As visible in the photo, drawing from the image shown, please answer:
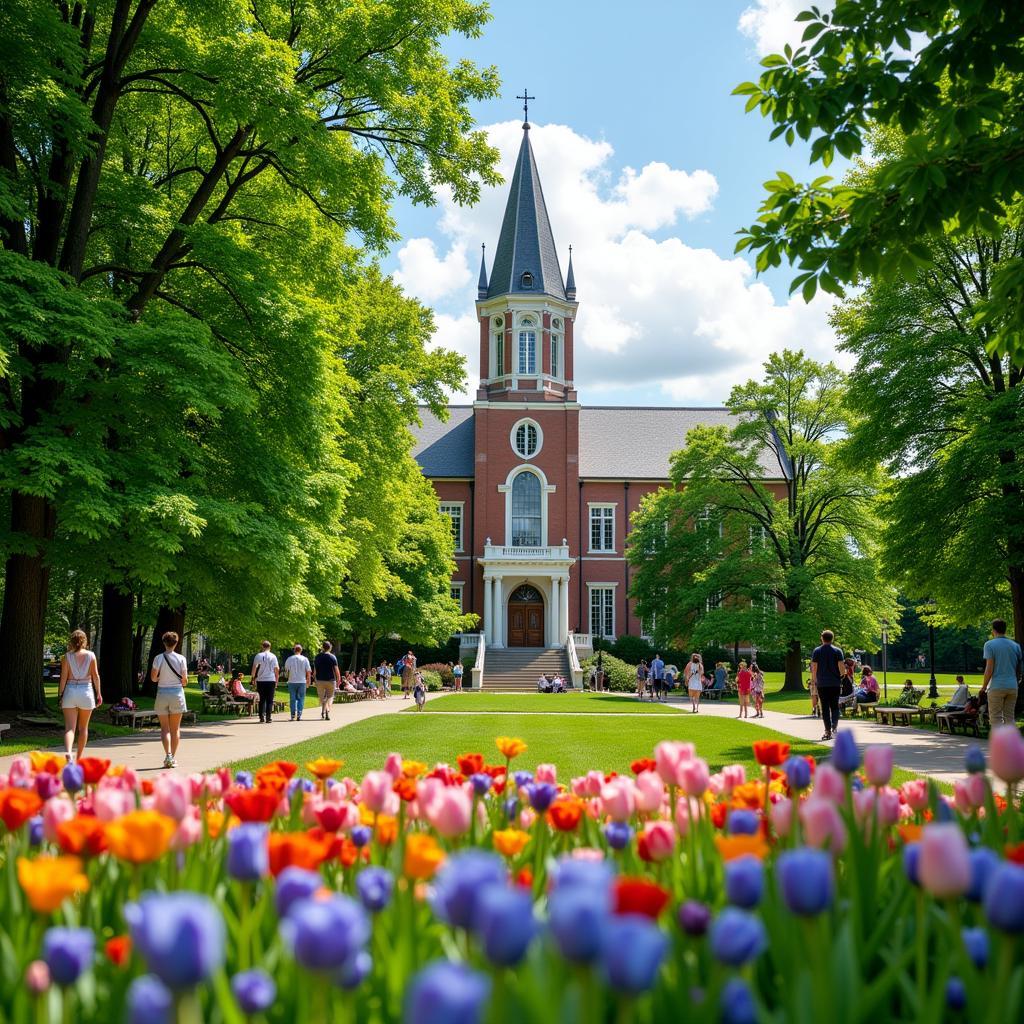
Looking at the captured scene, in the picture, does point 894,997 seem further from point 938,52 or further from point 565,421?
point 565,421

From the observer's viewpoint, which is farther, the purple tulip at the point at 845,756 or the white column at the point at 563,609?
the white column at the point at 563,609

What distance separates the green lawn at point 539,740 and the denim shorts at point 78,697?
1.95 metres

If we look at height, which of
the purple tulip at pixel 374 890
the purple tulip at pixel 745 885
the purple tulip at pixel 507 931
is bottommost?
the purple tulip at pixel 374 890

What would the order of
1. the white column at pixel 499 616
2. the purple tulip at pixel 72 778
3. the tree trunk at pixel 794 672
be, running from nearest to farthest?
the purple tulip at pixel 72 778 < the tree trunk at pixel 794 672 < the white column at pixel 499 616

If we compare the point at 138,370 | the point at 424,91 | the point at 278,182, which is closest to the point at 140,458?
the point at 138,370

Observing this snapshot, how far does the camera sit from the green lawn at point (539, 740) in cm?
1245

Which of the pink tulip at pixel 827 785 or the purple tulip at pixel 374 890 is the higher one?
the pink tulip at pixel 827 785

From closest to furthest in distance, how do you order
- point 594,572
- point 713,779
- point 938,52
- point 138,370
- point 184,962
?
point 184,962 < point 713,779 < point 938,52 < point 138,370 < point 594,572

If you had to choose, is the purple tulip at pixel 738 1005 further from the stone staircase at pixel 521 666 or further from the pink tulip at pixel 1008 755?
→ the stone staircase at pixel 521 666

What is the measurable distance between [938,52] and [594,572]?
157 feet

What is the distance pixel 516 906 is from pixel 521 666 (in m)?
46.2

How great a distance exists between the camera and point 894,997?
223 centimetres

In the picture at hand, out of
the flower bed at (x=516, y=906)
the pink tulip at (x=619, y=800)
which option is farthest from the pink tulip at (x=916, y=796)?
the pink tulip at (x=619, y=800)

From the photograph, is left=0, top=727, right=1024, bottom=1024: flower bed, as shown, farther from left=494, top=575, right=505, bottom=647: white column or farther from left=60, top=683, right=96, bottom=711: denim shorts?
left=494, top=575, right=505, bottom=647: white column
